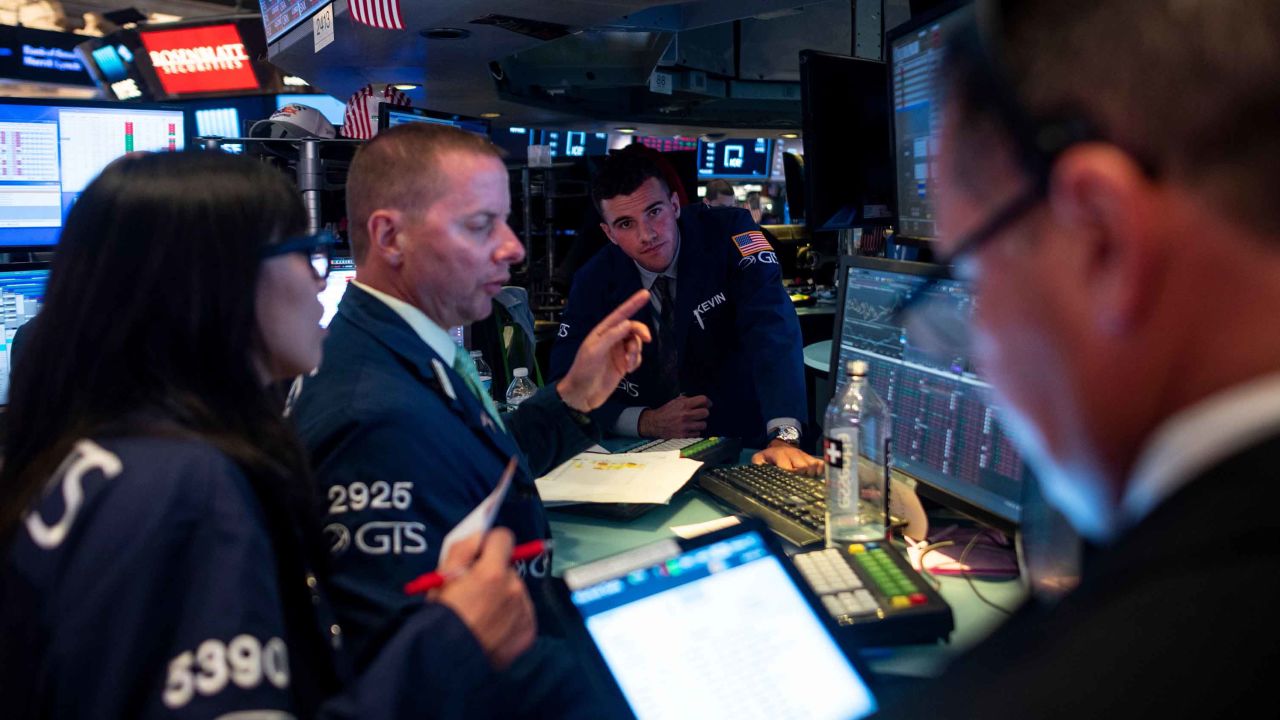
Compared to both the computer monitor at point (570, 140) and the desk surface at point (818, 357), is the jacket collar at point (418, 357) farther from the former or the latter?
the computer monitor at point (570, 140)

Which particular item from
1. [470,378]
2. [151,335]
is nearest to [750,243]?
[470,378]

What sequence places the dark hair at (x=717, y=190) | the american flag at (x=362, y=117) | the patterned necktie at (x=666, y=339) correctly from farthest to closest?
the dark hair at (x=717, y=190), the american flag at (x=362, y=117), the patterned necktie at (x=666, y=339)

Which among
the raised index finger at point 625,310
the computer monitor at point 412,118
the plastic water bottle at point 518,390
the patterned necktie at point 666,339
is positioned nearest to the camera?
the raised index finger at point 625,310

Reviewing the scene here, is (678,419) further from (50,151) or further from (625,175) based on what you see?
(50,151)

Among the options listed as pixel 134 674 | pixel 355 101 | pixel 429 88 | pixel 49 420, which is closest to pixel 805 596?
pixel 134 674

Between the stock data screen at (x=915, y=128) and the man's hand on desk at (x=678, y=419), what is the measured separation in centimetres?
80

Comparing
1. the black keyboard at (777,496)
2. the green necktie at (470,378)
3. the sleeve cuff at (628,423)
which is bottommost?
the black keyboard at (777,496)

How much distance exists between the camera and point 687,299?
2.82m

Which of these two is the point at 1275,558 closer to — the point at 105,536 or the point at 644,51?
the point at 105,536

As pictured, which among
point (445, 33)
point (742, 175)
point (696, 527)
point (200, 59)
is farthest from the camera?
point (742, 175)

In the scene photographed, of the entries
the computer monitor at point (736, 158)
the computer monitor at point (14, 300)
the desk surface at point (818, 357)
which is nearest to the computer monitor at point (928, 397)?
the desk surface at point (818, 357)

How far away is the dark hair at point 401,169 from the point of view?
5.07 feet

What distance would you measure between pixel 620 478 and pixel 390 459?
787 mm

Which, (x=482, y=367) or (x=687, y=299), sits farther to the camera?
(x=482, y=367)
